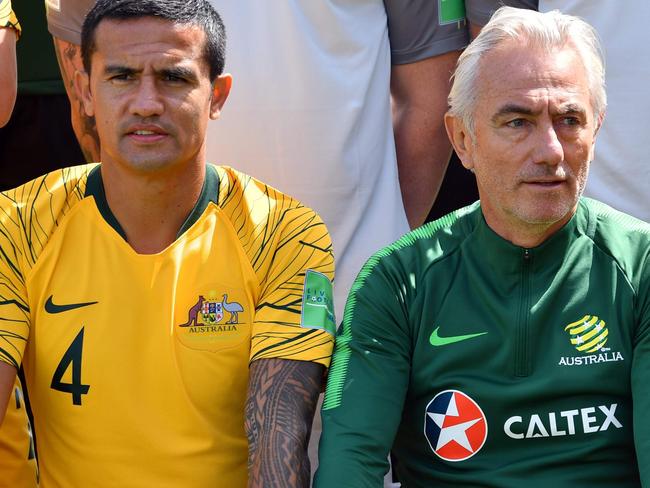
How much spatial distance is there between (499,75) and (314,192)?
3.24ft

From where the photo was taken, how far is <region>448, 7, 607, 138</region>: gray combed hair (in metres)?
3.33

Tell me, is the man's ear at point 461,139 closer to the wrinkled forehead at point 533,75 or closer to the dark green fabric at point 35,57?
the wrinkled forehead at point 533,75

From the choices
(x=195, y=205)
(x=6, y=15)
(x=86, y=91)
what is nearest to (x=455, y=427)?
(x=195, y=205)

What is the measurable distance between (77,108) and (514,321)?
72.6 inches

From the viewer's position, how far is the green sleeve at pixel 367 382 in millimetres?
3158

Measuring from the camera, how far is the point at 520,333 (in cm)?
324

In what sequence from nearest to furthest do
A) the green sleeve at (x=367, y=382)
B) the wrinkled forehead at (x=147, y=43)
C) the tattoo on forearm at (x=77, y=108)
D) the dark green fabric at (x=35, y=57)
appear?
the green sleeve at (x=367, y=382), the wrinkled forehead at (x=147, y=43), the tattoo on forearm at (x=77, y=108), the dark green fabric at (x=35, y=57)

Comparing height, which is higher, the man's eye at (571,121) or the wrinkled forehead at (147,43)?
the wrinkled forehead at (147,43)

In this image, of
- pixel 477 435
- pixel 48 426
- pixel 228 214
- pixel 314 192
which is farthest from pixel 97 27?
pixel 477 435

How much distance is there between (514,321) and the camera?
325 cm

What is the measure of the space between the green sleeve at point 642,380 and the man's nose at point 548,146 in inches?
15.2

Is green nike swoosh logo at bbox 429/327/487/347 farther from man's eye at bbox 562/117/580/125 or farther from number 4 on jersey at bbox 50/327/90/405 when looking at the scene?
number 4 on jersey at bbox 50/327/90/405

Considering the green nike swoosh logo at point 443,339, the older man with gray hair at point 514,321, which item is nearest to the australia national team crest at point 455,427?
the older man with gray hair at point 514,321

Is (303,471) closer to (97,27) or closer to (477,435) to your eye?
(477,435)
